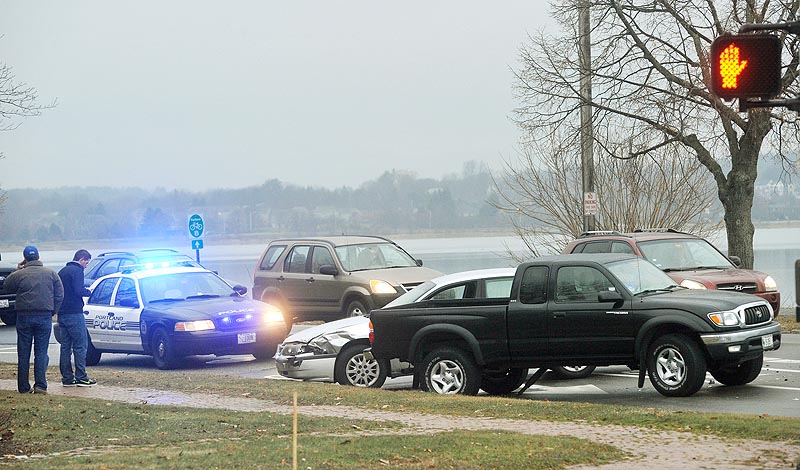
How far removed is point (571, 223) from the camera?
37.1 metres

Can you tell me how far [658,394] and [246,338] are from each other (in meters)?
7.54

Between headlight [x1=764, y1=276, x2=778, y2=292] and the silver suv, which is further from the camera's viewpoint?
the silver suv

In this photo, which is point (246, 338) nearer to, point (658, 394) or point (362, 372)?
point (362, 372)

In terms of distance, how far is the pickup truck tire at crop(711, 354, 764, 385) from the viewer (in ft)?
49.3

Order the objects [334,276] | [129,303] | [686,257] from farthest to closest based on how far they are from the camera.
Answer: [334,276] → [686,257] → [129,303]

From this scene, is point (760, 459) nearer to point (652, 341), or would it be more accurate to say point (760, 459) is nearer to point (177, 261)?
point (652, 341)

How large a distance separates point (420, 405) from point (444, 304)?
2066 mm

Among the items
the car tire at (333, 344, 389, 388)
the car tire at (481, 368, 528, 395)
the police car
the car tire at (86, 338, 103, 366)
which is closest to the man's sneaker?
the police car

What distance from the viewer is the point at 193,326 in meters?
19.7

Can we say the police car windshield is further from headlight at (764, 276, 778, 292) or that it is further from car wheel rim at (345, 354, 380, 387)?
headlight at (764, 276, 778, 292)

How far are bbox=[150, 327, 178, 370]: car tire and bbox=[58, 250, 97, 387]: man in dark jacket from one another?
2477mm

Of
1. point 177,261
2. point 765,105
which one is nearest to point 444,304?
point 765,105

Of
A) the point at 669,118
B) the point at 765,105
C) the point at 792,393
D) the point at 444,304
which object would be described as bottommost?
the point at 792,393

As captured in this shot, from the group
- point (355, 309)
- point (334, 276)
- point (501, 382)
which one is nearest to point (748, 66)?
point (501, 382)
